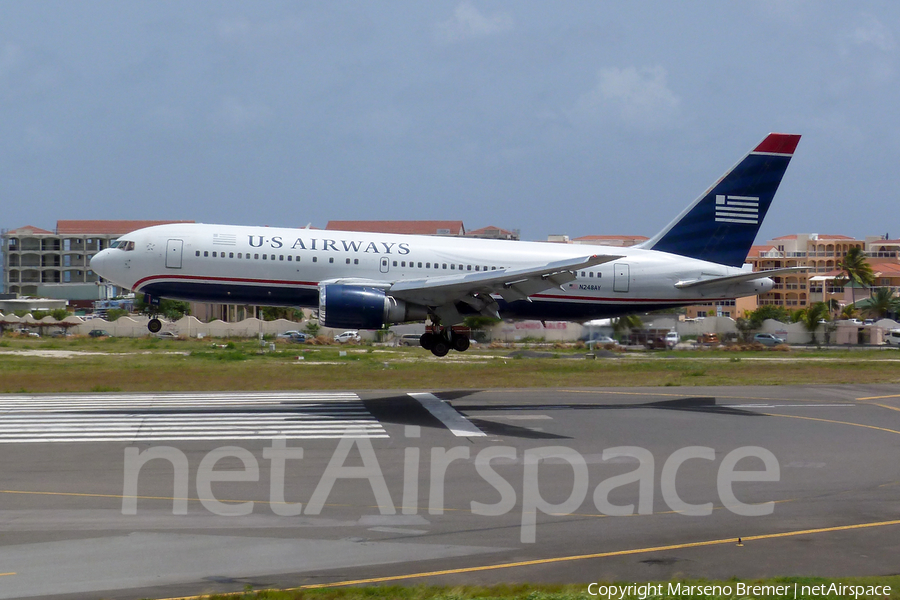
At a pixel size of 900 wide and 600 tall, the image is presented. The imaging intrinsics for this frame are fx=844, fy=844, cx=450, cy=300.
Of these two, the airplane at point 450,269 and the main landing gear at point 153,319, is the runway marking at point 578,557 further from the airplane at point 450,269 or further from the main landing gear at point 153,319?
the main landing gear at point 153,319

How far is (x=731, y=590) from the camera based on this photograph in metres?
10.3

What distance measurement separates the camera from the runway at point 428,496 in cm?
1150

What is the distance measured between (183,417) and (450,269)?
11.5m

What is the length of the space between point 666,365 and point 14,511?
121ft

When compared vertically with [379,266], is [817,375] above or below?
below

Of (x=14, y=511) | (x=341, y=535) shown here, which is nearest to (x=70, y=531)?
(x=14, y=511)

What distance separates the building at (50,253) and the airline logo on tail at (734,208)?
12639 centimetres

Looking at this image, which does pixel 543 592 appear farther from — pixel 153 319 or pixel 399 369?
pixel 399 369

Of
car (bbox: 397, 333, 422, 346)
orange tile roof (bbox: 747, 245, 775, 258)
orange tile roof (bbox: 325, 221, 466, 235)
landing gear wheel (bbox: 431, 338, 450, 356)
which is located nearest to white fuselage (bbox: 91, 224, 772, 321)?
landing gear wheel (bbox: 431, 338, 450, 356)

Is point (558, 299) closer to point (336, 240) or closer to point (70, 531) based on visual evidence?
point (336, 240)

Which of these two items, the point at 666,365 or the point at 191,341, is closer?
the point at 666,365

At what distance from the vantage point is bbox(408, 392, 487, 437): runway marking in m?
23.1

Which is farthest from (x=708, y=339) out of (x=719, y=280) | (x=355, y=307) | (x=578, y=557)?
(x=578, y=557)

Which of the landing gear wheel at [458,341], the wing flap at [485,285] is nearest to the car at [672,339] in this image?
the landing gear wheel at [458,341]
